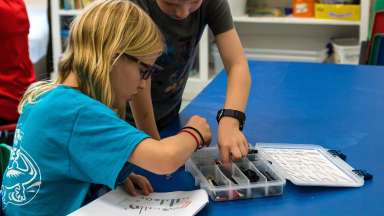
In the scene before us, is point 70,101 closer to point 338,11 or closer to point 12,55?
A: point 12,55

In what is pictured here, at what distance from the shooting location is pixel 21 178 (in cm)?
103

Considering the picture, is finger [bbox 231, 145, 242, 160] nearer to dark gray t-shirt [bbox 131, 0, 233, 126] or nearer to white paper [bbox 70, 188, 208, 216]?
white paper [bbox 70, 188, 208, 216]

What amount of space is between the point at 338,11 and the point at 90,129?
2596 mm

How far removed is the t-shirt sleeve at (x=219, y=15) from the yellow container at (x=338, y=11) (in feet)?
6.42

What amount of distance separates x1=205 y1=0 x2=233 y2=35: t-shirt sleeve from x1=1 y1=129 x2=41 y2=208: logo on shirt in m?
0.62

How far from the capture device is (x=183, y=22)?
143cm

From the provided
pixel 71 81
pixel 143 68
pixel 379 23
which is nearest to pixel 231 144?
pixel 143 68

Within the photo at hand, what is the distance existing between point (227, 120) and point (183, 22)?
1.05ft

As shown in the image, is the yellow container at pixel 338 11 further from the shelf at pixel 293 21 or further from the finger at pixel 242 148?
the finger at pixel 242 148

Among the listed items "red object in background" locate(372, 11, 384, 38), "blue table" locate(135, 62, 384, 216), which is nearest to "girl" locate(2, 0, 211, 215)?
"blue table" locate(135, 62, 384, 216)

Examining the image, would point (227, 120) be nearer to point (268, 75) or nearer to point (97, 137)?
point (97, 137)

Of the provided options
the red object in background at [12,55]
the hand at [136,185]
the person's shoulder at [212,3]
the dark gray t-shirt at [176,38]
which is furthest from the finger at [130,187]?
the red object in background at [12,55]

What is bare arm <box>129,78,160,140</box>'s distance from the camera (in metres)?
1.31

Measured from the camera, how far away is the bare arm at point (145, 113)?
4.31ft
